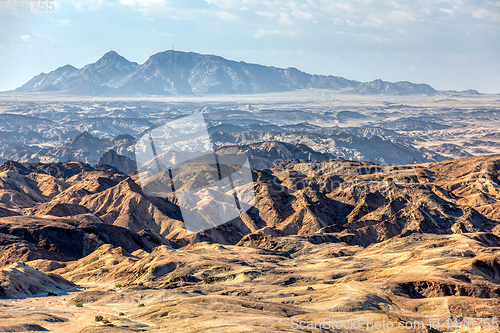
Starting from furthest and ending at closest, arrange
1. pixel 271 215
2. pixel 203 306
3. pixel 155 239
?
pixel 271 215 < pixel 155 239 < pixel 203 306

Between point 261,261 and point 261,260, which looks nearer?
point 261,261

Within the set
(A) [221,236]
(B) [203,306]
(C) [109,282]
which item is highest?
(B) [203,306]

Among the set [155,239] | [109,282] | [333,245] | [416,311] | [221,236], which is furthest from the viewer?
[221,236]

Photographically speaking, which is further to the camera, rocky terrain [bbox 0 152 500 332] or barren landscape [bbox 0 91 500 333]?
rocky terrain [bbox 0 152 500 332]

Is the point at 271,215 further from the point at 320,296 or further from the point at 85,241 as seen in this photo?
the point at 320,296

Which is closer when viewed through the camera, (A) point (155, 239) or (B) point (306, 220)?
(A) point (155, 239)

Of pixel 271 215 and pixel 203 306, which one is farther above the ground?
pixel 203 306

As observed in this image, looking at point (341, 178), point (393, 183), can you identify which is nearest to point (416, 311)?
point (393, 183)

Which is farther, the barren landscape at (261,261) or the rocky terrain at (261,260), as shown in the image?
the rocky terrain at (261,260)
